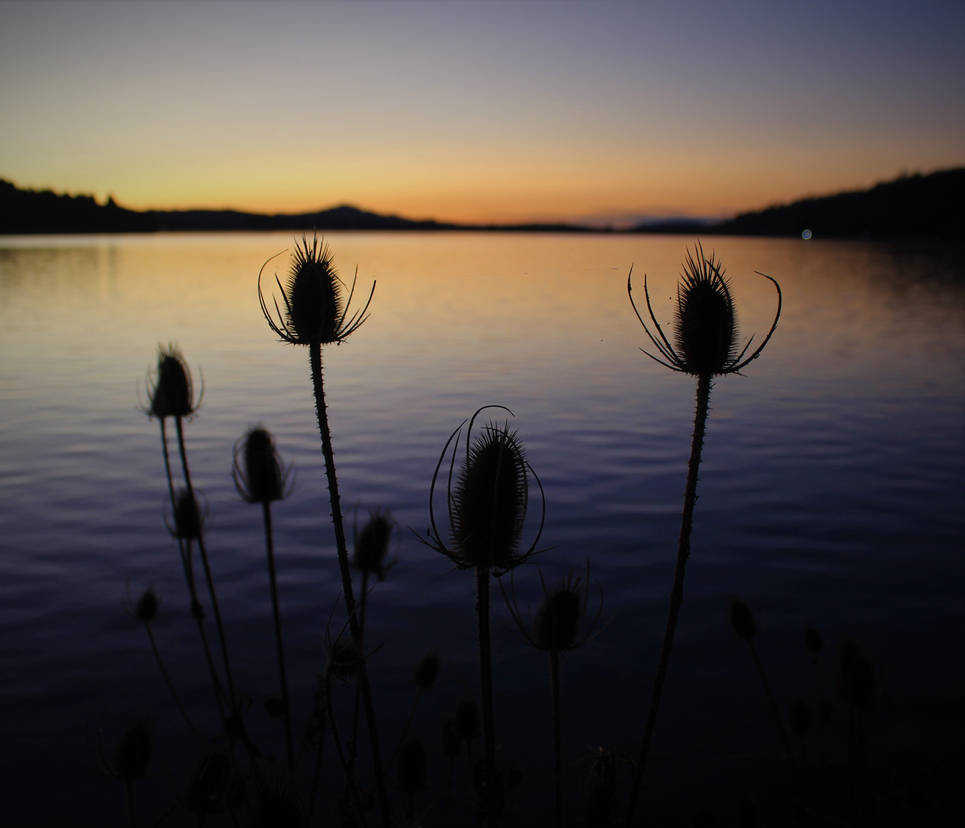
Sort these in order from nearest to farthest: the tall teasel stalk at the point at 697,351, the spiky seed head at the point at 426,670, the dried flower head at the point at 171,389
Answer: the tall teasel stalk at the point at 697,351 < the spiky seed head at the point at 426,670 < the dried flower head at the point at 171,389

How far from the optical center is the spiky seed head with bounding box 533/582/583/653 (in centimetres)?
347

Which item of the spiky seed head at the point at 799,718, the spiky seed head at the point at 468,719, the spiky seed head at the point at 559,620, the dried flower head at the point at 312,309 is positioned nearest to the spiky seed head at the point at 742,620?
the spiky seed head at the point at 799,718

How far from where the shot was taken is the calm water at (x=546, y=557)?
7070mm

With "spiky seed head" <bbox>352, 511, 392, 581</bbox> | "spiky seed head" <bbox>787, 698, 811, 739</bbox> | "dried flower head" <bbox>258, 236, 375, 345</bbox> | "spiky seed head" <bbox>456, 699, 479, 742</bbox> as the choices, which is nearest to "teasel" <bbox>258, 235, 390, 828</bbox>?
"dried flower head" <bbox>258, 236, 375, 345</bbox>

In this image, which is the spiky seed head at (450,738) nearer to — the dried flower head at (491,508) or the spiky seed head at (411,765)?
the spiky seed head at (411,765)

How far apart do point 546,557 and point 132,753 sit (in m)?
7.20

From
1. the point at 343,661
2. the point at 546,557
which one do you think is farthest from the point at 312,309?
the point at 546,557

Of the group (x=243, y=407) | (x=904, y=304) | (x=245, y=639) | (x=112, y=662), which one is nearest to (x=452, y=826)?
(x=245, y=639)

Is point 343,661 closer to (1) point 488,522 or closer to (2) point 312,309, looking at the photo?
(1) point 488,522

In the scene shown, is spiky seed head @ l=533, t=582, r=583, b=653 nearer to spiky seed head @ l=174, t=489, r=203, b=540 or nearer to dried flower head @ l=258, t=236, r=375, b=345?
dried flower head @ l=258, t=236, r=375, b=345

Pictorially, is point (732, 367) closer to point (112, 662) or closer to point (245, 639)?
point (245, 639)

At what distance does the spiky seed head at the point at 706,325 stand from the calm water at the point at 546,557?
29 centimetres

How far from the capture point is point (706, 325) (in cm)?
334

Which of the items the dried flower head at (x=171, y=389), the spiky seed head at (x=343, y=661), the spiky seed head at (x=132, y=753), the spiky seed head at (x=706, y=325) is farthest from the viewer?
the dried flower head at (x=171, y=389)
